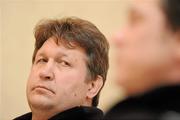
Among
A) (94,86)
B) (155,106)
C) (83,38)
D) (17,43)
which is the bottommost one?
(17,43)

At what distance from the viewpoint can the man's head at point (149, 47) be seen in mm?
736

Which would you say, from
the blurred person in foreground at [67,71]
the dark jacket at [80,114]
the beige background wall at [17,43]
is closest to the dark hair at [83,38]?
the blurred person in foreground at [67,71]

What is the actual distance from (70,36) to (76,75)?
14 cm

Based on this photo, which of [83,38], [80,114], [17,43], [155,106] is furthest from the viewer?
[17,43]

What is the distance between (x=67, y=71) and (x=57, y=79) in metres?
0.05

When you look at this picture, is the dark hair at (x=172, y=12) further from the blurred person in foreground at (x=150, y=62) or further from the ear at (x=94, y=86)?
the ear at (x=94, y=86)

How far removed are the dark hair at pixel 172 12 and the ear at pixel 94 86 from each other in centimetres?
86

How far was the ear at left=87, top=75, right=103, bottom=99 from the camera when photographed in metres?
1.58

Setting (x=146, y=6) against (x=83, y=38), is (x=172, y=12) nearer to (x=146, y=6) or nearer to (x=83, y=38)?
(x=146, y=6)

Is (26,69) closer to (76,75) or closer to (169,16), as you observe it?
(76,75)

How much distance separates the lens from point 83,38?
1.55 meters

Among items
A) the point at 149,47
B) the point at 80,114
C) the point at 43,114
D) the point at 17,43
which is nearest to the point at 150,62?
the point at 149,47

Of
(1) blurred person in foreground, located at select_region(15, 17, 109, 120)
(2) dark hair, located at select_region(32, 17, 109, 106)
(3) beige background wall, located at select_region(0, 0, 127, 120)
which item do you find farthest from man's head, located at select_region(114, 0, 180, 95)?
(3) beige background wall, located at select_region(0, 0, 127, 120)

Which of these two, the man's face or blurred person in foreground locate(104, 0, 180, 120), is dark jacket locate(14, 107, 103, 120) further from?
blurred person in foreground locate(104, 0, 180, 120)
